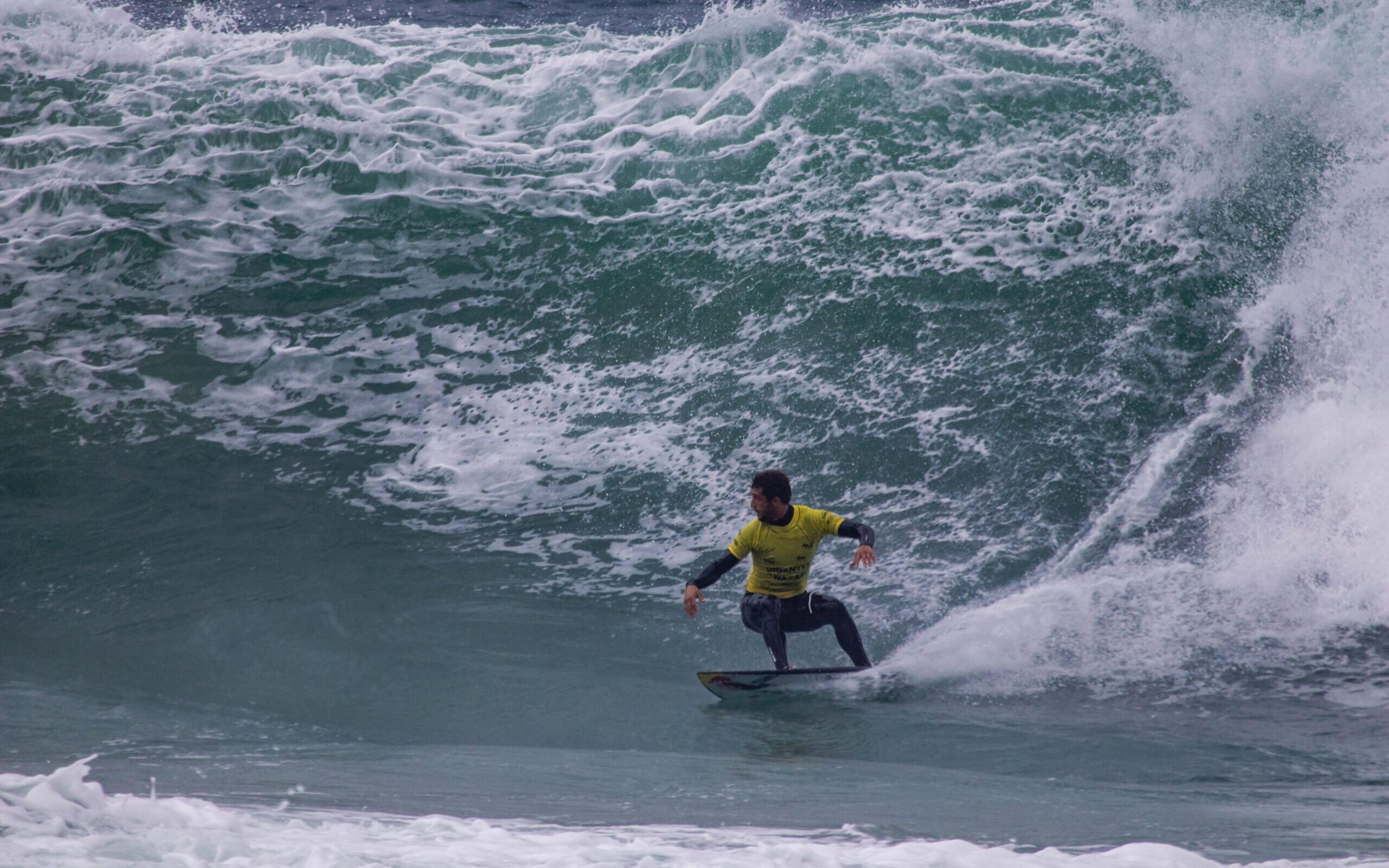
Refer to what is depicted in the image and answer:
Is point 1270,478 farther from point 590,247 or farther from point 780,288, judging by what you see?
point 590,247

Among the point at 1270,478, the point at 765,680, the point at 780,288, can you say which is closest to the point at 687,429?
the point at 780,288

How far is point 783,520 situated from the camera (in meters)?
6.46

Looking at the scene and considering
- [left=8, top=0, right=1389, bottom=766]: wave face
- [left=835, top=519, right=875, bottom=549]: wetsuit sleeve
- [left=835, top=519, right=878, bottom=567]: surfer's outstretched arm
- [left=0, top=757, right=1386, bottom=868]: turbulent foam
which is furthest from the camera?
[left=8, top=0, right=1389, bottom=766]: wave face

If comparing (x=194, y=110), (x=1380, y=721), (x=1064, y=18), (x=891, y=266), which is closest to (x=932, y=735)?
(x=1380, y=721)

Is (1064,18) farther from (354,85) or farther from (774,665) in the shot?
(774,665)

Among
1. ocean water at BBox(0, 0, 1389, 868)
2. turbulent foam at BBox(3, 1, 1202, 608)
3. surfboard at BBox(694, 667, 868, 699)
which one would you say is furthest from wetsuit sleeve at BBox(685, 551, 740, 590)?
turbulent foam at BBox(3, 1, 1202, 608)

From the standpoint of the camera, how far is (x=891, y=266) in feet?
34.7

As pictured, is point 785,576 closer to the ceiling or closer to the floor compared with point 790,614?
closer to the ceiling

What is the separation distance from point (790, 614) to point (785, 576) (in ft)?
0.77

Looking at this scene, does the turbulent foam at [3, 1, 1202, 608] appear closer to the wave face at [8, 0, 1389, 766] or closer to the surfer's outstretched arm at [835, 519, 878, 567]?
the wave face at [8, 0, 1389, 766]

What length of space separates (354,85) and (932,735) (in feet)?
32.7

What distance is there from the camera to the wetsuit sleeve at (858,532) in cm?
624

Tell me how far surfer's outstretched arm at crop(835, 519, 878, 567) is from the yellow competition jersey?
5cm

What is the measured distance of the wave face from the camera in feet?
25.2
